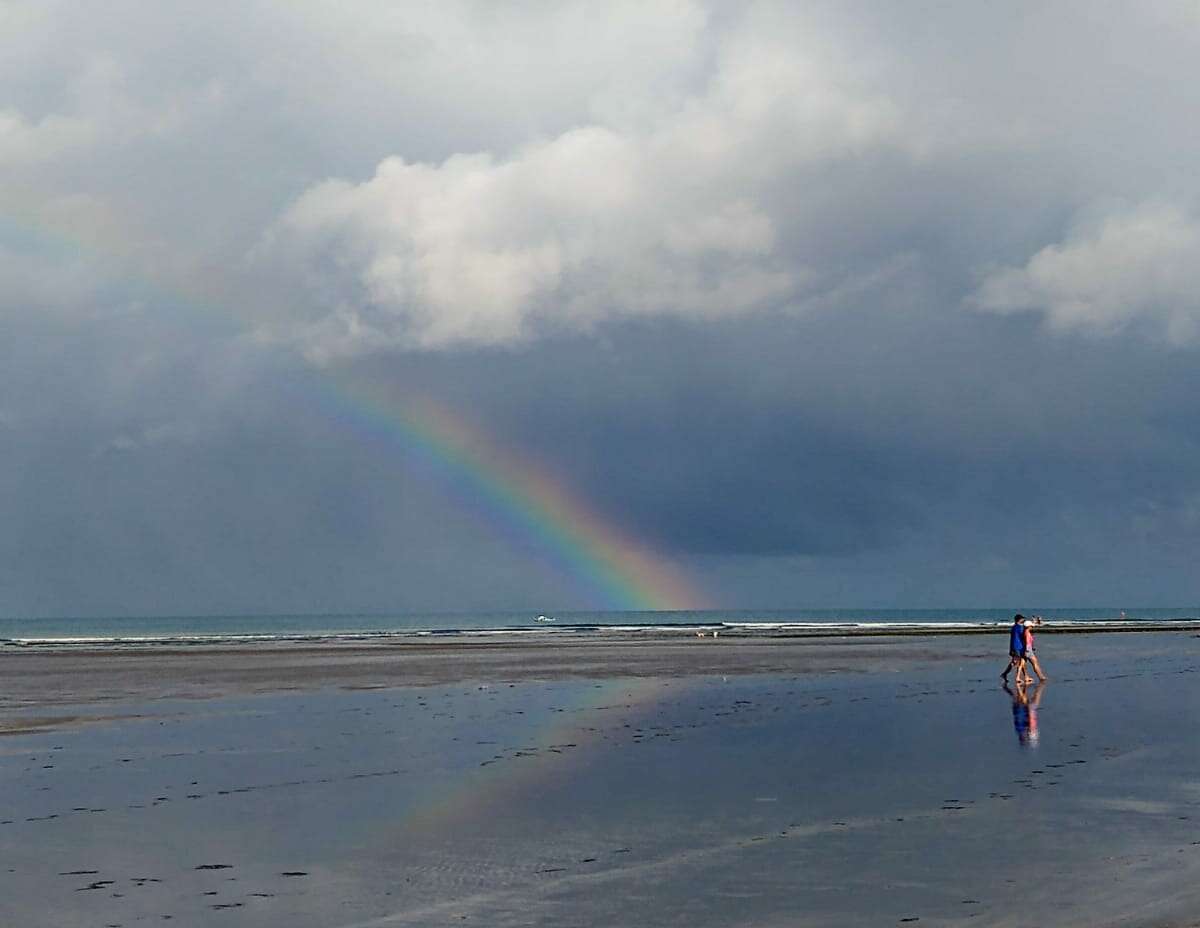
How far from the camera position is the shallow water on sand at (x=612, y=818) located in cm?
1339

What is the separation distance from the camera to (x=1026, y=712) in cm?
3381

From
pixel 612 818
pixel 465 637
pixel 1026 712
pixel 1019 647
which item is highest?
pixel 1019 647

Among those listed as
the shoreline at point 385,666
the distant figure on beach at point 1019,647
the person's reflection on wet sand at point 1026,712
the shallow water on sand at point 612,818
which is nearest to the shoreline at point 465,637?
the shoreline at point 385,666

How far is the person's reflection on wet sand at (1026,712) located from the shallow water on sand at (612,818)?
224 mm

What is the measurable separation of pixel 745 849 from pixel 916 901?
313 cm

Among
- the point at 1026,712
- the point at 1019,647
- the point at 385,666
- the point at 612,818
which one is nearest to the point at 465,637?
the point at 385,666

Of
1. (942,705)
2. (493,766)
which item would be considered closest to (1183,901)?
(493,766)

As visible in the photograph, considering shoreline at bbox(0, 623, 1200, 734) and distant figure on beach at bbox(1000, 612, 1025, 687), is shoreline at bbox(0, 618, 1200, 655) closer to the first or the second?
shoreline at bbox(0, 623, 1200, 734)

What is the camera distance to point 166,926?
12.6 meters

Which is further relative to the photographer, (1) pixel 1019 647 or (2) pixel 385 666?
(2) pixel 385 666

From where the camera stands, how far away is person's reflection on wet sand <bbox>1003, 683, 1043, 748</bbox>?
27609 mm

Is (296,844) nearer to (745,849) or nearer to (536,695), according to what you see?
(745,849)

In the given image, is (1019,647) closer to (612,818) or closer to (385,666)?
(612,818)

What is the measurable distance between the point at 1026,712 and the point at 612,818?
18.6 m
